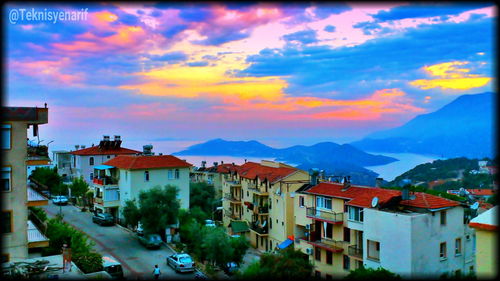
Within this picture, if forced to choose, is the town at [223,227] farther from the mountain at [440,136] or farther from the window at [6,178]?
the mountain at [440,136]

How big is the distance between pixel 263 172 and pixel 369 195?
13.6 meters

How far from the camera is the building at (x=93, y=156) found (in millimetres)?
38500

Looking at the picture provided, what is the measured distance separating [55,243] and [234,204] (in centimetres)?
2226

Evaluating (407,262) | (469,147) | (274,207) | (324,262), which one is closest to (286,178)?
(274,207)

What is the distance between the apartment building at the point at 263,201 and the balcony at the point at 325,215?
4.17 m

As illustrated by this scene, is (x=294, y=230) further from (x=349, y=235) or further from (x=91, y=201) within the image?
(x=91, y=201)

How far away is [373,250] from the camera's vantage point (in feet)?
62.1

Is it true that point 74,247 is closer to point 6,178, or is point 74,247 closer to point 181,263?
point 6,178

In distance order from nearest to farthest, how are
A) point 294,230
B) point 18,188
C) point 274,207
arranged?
point 18,188, point 294,230, point 274,207

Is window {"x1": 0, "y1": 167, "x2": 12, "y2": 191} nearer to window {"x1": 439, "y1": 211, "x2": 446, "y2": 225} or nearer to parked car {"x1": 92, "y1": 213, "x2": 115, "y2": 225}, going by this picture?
parked car {"x1": 92, "y1": 213, "x2": 115, "y2": 225}

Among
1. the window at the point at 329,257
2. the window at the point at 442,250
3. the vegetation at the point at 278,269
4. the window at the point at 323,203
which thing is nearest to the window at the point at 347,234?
the window at the point at 329,257

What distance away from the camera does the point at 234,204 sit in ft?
123

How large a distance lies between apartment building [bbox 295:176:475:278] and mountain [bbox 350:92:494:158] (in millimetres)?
34539

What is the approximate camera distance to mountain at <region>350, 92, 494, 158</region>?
175ft
